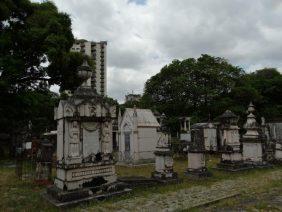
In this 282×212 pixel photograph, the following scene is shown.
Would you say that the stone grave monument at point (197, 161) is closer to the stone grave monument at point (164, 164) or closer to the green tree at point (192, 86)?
the stone grave monument at point (164, 164)

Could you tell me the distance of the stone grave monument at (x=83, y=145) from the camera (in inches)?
320

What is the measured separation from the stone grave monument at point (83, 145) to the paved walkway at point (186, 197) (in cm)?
104

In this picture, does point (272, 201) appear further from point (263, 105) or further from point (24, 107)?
point (263, 105)

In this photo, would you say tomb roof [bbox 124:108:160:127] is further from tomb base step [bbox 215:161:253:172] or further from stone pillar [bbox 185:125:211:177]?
stone pillar [bbox 185:125:211:177]

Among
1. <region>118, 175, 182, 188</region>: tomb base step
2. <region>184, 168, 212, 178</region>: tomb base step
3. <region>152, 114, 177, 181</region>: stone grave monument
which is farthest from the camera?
<region>184, 168, 212, 178</region>: tomb base step

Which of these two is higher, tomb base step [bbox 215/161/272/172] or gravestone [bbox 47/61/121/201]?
gravestone [bbox 47/61/121/201]

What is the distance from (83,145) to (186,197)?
3389 millimetres

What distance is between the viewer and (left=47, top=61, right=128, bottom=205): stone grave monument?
320 inches

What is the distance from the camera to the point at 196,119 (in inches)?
1222

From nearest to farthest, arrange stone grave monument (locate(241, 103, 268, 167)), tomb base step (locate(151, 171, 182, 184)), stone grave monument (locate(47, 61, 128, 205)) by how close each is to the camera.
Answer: stone grave monument (locate(47, 61, 128, 205))
tomb base step (locate(151, 171, 182, 184))
stone grave monument (locate(241, 103, 268, 167))

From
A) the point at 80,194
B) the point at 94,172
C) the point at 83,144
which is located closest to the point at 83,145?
the point at 83,144

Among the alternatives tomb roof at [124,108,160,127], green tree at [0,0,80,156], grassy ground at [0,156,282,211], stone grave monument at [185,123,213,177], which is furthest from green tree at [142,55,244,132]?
grassy ground at [0,156,282,211]

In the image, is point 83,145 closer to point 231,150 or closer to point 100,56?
point 231,150

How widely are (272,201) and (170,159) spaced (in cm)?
422
